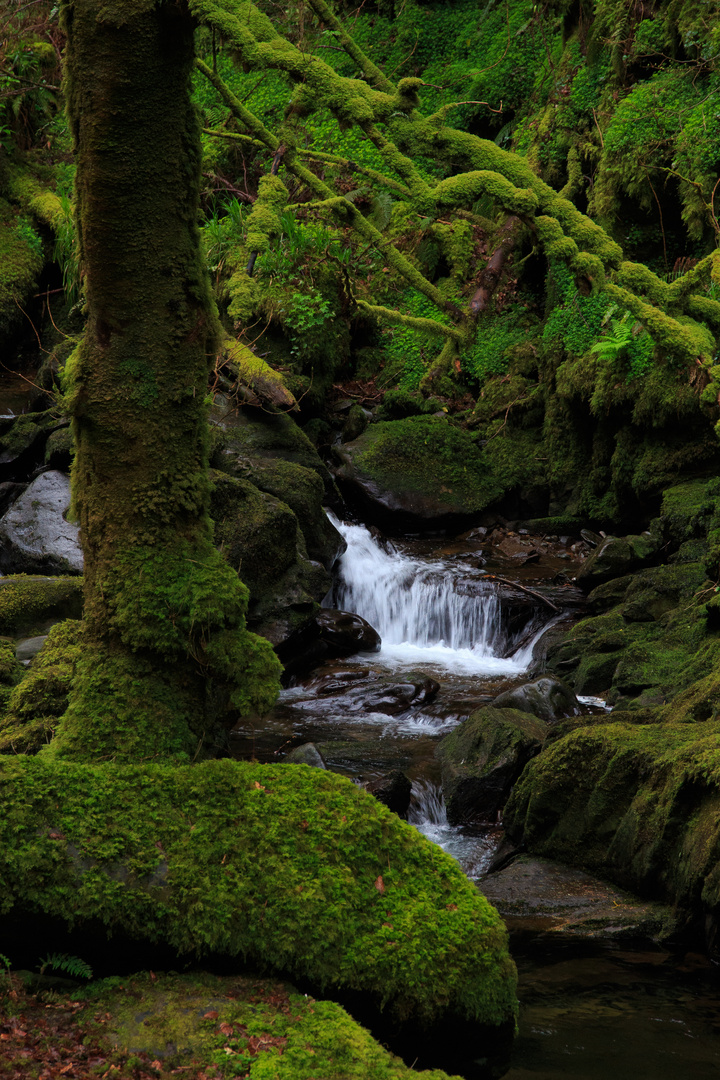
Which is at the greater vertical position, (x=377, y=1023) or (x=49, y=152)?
(x=49, y=152)

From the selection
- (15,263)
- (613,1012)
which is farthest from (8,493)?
(613,1012)

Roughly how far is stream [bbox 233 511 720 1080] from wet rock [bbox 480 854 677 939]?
99mm

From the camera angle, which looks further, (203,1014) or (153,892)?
(153,892)

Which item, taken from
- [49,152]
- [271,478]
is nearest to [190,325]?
[271,478]

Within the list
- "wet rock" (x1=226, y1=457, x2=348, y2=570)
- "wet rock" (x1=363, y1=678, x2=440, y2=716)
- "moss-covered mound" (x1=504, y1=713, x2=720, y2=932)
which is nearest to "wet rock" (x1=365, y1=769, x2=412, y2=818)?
"moss-covered mound" (x1=504, y1=713, x2=720, y2=932)

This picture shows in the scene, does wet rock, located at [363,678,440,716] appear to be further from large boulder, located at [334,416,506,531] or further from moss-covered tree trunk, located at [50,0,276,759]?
moss-covered tree trunk, located at [50,0,276,759]

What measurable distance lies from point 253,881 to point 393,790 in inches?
129

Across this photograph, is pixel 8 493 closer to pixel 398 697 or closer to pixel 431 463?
pixel 398 697

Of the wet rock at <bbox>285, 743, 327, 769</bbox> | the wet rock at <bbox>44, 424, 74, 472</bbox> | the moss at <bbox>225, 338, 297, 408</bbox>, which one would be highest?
the moss at <bbox>225, 338, 297, 408</bbox>

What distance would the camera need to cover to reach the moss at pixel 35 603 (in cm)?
763

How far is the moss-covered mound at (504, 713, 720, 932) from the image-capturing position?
4.46 m

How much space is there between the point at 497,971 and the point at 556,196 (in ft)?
10.7

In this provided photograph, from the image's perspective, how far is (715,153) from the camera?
436 inches

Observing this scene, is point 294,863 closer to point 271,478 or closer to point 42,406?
point 271,478
